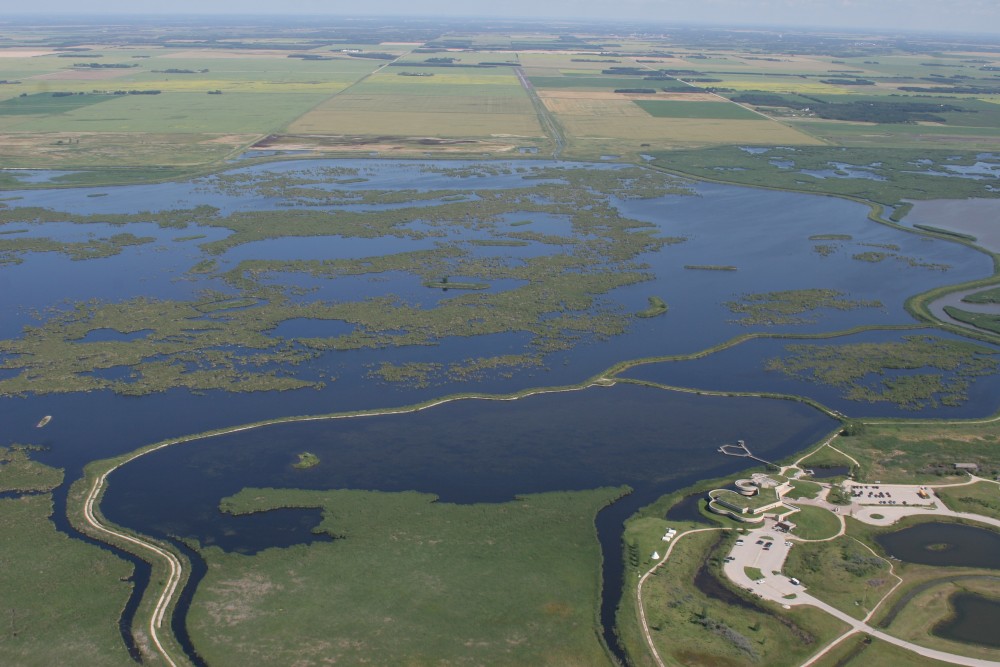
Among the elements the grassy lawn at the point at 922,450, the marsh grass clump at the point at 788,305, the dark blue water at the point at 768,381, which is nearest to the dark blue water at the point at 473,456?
the dark blue water at the point at 768,381

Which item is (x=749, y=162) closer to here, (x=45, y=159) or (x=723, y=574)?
(x=723, y=574)

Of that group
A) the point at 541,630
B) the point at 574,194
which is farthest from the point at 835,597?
the point at 574,194

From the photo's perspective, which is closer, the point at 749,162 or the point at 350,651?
the point at 350,651

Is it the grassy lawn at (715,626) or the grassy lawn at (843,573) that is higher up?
the grassy lawn at (843,573)

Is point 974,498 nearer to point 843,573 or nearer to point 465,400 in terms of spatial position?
point 843,573

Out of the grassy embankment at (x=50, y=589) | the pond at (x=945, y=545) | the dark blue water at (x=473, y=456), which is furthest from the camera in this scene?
the dark blue water at (x=473, y=456)

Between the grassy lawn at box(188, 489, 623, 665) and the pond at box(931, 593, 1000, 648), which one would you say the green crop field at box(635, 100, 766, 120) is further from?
the pond at box(931, 593, 1000, 648)

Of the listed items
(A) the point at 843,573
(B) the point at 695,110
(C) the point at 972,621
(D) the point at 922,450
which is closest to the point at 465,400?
(A) the point at 843,573

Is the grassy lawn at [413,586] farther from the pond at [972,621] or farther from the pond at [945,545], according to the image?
the pond at [972,621]
